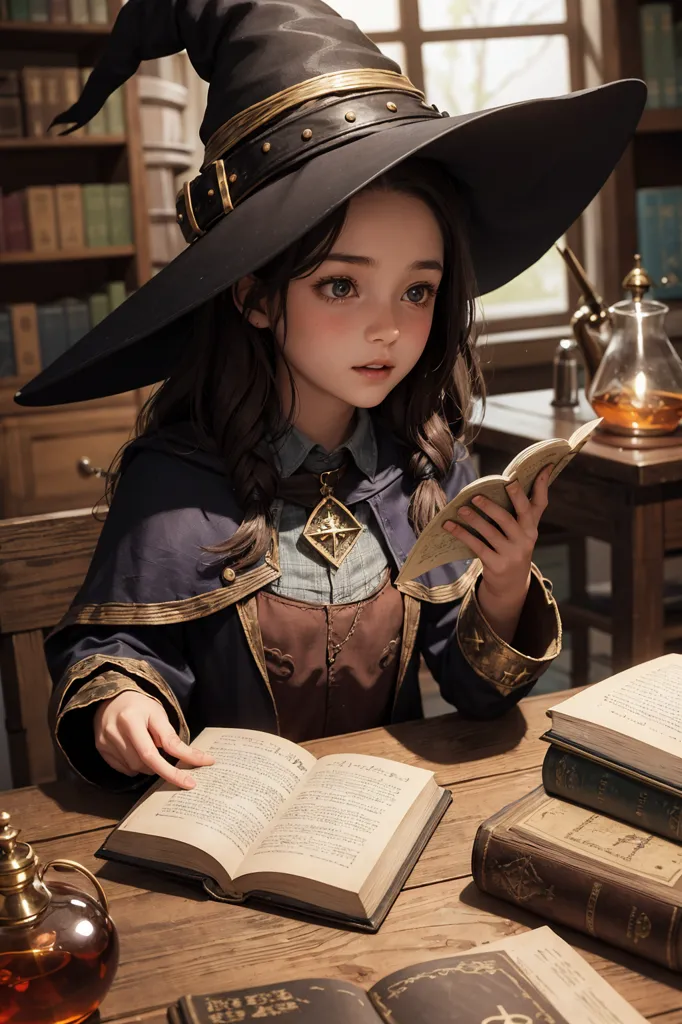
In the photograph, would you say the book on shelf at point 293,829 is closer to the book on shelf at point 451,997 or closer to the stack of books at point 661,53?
the book on shelf at point 451,997

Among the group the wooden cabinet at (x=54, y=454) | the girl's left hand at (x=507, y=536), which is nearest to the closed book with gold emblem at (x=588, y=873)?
the girl's left hand at (x=507, y=536)

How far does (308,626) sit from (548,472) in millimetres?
318

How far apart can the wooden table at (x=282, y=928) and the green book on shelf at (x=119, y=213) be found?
3.25 metres

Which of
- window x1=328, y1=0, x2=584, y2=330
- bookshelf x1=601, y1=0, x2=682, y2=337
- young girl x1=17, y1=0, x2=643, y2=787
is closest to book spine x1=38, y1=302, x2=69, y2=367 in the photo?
window x1=328, y1=0, x2=584, y2=330

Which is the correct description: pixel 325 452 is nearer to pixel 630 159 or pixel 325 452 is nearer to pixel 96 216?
pixel 96 216

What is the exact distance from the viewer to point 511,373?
427 cm

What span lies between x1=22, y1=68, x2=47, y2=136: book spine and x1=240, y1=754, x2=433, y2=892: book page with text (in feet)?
11.1

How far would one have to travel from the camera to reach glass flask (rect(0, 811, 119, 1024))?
0.75m

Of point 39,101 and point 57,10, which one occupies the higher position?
point 57,10

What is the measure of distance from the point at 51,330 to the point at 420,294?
314 centimetres

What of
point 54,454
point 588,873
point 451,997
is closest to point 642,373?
point 588,873

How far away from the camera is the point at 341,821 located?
996 mm

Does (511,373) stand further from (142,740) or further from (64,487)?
(142,740)

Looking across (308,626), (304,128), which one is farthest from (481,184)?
(308,626)
